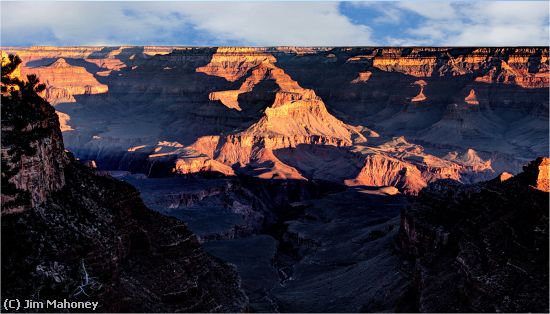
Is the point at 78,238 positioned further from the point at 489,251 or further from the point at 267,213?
the point at 267,213

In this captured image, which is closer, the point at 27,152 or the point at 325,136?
the point at 27,152

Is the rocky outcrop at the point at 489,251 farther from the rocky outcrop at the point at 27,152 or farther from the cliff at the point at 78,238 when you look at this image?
the rocky outcrop at the point at 27,152

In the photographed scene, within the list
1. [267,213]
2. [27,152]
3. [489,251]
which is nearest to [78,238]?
[27,152]

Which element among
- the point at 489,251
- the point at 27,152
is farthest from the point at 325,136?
the point at 27,152

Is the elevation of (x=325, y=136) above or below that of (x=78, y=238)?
below

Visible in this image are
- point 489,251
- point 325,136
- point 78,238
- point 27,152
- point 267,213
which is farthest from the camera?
point 325,136

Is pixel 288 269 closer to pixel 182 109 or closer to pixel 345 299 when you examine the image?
pixel 345 299

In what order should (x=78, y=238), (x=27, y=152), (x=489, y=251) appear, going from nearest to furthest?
(x=27, y=152)
(x=78, y=238)
(x=489, y=251)
